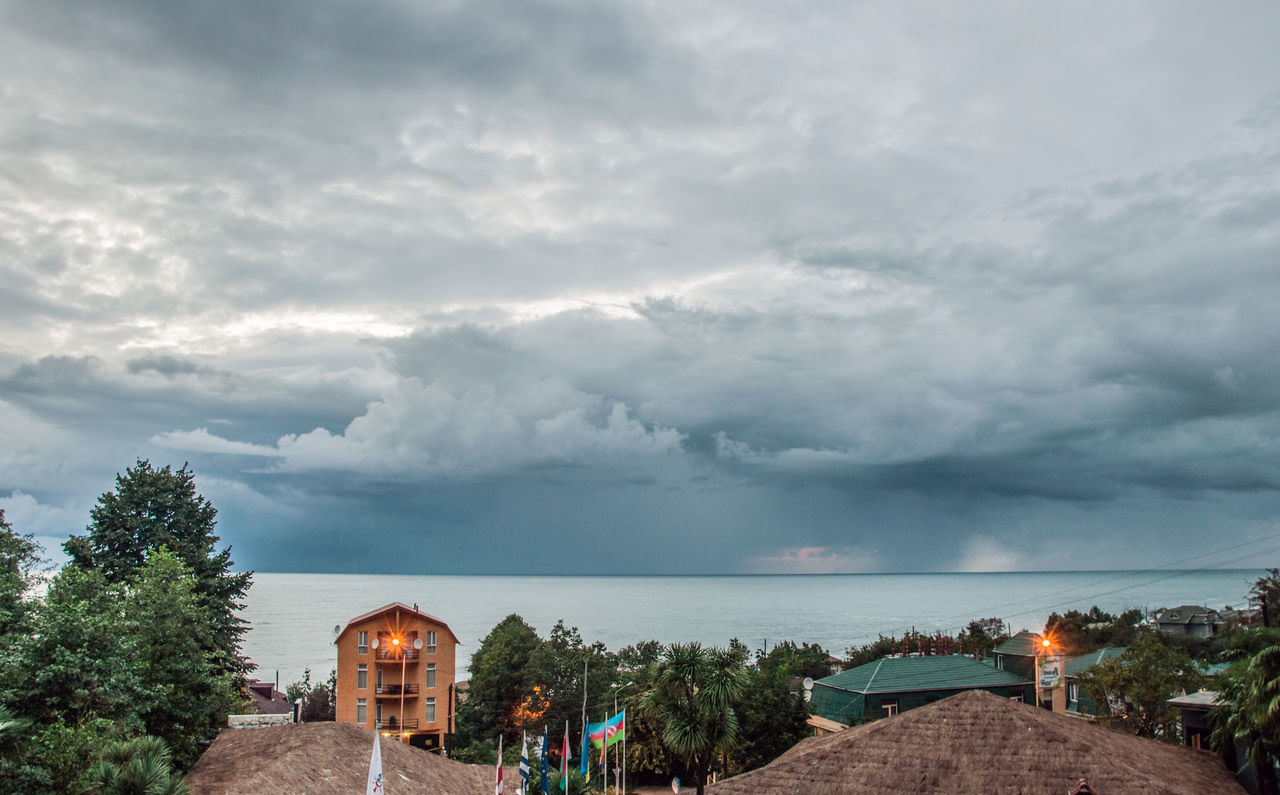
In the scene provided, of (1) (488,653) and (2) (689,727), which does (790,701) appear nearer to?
(2) (689,727)

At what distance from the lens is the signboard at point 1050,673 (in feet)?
159

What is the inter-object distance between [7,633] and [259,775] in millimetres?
9127

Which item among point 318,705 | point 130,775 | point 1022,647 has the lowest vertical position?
point 318,705

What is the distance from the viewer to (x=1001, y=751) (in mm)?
23844

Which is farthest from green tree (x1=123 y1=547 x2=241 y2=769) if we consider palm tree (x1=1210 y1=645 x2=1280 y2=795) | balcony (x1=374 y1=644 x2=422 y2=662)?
palm tree (x1=1210 y1=645 x2=1280 y2=795)

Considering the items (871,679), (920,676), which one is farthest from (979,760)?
(920,676)

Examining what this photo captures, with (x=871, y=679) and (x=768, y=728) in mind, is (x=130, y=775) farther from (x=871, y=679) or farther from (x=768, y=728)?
(x=871, y=679)

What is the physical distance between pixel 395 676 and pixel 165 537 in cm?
1713

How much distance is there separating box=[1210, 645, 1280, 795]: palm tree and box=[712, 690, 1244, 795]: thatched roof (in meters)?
1.51

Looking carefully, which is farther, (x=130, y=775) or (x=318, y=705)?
(x=318, y=705)

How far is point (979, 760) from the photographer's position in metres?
23.8

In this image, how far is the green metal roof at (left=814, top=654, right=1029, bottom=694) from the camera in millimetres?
50312

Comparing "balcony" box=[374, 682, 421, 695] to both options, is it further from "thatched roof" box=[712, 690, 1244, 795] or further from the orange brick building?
"thatched roof" box=[712, 690, 1244, 795]

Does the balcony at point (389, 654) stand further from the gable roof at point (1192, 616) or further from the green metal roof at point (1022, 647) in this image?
the gable roof at point (1192, 616)
